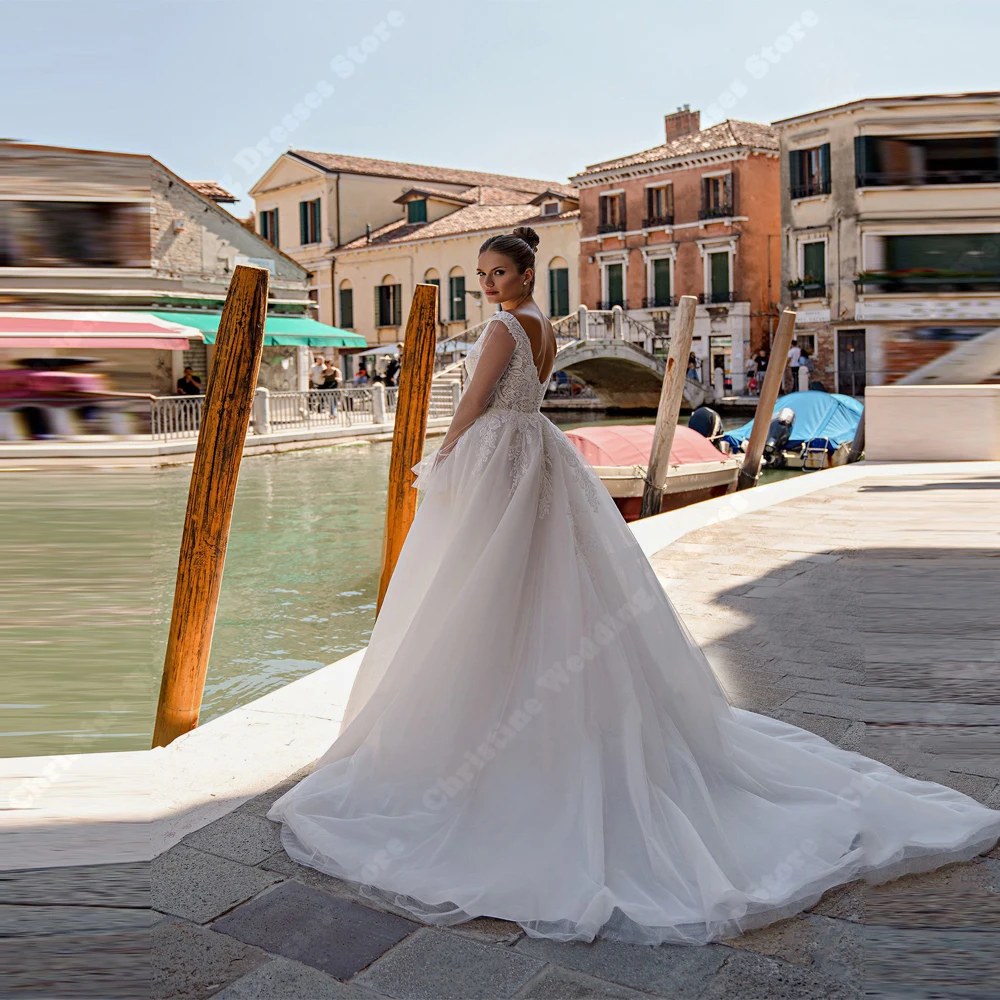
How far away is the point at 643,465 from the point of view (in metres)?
13.0

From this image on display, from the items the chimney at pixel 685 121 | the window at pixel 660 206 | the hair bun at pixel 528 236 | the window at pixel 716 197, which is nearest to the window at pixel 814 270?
the window at pixel 716 197

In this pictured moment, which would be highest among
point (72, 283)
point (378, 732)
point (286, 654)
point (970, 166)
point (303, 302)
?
point (303, 302)

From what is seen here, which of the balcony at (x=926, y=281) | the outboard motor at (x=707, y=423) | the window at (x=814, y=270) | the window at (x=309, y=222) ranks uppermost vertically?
the window at (x=309, y=222)

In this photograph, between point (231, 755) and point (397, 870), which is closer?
point (397, 870)

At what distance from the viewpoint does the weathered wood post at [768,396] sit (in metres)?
11.9

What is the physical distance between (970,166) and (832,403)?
18244mm

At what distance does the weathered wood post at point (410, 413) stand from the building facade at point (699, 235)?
26.6 metres

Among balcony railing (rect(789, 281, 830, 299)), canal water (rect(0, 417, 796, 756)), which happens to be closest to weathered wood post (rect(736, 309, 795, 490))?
canal water (rect(0, 417, 796, 756))

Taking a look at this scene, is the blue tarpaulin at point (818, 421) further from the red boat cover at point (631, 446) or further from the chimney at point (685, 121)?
the chimney at point (685, 121)

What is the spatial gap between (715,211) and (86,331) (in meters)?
31.6

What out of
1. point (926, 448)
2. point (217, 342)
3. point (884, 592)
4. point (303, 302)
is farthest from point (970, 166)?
point (303, 302)

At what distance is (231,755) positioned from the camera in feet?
10.1

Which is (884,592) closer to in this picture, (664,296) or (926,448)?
(926,448)

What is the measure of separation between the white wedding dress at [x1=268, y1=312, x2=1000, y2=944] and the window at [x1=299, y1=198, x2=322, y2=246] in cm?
3901
